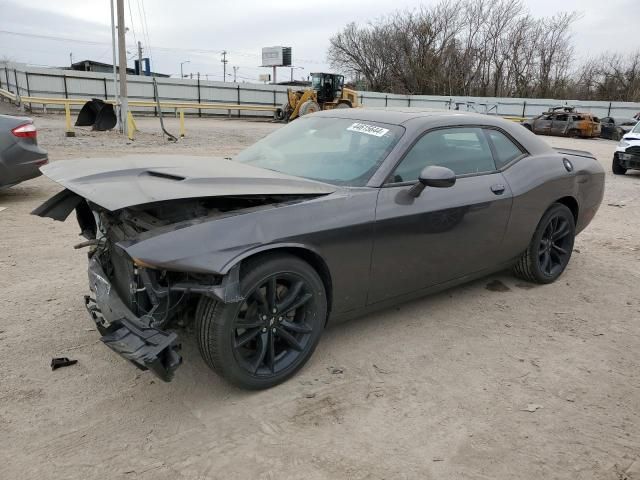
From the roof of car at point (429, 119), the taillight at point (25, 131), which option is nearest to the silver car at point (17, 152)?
the taillight at point (25, 131)

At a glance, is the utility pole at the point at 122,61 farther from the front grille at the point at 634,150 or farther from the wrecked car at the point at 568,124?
the wrecked car at the point at 568,124

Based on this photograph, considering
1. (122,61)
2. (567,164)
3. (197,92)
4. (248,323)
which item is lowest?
(248,323)

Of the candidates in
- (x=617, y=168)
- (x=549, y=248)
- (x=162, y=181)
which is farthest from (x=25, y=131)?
(x=617, y=168)

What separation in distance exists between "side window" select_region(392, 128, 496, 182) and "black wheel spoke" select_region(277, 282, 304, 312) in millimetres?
1043

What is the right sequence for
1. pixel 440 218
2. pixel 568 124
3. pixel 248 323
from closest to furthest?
pixel 248 323 < pixel 440 218 < pixel 568 124

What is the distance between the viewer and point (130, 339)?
8.25 feet

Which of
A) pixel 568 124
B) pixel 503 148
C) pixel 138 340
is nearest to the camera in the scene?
pixel 138 340

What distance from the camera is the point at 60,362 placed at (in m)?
3.06

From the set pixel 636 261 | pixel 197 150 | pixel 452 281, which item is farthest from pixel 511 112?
pixel 452 281

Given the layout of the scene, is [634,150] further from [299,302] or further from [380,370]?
[299,302]

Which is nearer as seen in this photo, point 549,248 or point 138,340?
point 138,340

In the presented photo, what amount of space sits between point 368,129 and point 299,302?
1.52 metres

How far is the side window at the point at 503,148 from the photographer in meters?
4.25

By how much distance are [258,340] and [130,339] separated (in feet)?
2.24
